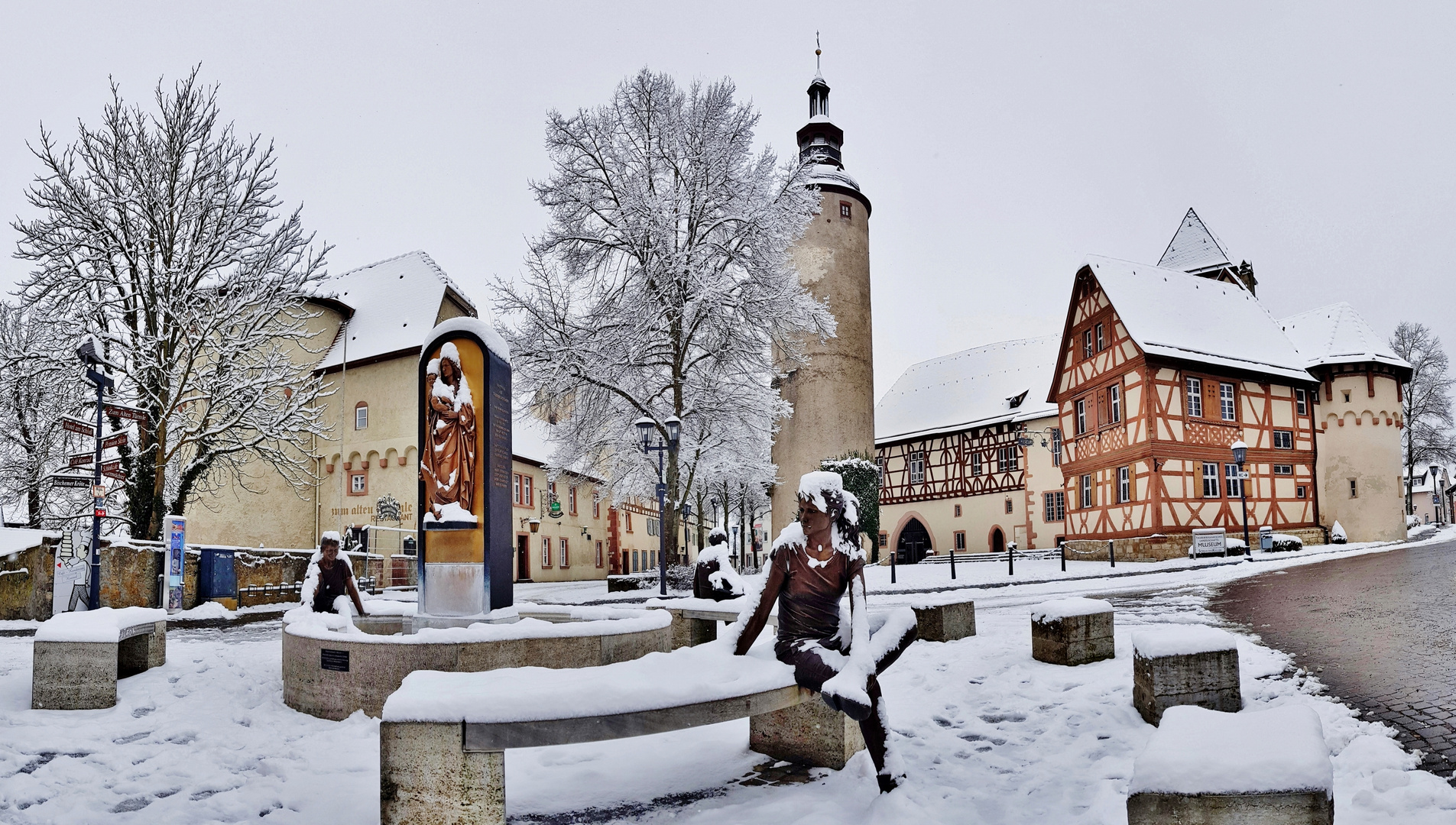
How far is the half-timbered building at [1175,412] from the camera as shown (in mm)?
31188

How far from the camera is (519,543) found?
41906 mm

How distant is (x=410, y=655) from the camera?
7.54 meters

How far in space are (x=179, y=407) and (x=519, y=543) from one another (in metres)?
20.0

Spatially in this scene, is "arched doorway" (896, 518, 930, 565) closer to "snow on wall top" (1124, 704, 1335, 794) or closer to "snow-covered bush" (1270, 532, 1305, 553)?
"snow-covered bush" (1270, 532, 1305, 553)

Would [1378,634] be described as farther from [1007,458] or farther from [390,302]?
[1007,458]

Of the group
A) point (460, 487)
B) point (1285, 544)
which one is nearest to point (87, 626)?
point (460, 487)

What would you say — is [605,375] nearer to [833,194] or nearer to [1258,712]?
[833,194]

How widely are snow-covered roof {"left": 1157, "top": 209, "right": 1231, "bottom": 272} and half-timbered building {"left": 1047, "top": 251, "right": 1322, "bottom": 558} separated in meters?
6.83

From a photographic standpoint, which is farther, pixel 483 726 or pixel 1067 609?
pixel 1067 609

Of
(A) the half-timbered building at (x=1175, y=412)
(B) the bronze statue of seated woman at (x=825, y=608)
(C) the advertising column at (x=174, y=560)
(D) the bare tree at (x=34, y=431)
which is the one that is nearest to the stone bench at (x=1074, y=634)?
(B) the bronze statue of seated woman at (x=825, y=608)

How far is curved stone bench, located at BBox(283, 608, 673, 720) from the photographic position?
756cm

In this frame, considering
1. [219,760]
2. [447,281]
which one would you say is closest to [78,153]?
[447,281]

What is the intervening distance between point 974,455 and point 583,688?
46.4 m

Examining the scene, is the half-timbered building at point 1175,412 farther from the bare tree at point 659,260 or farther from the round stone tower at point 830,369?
the bare tree at point 659,260
